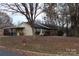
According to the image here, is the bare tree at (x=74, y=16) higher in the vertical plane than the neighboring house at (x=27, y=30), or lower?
higher

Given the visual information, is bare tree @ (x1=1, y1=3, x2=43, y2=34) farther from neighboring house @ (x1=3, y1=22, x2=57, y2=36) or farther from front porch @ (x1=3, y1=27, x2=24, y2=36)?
front porch @ (x1=3, y1=27, x2=24, y2=36)

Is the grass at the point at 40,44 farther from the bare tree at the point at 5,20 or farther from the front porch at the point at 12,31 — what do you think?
the bare tree at the point at 5,20

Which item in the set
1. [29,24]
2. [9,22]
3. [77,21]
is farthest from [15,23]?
[77,21]

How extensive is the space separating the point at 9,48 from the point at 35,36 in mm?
366

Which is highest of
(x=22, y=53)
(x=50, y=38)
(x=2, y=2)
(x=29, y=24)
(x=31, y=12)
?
(x=2, y=2)

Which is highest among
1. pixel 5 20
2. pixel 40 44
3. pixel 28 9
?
pixel 28 9

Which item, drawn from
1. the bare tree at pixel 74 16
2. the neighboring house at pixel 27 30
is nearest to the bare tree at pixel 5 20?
the neighboring house at pixel 27 30

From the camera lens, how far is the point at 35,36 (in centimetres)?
167

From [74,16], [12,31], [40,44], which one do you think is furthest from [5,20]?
[74,16]

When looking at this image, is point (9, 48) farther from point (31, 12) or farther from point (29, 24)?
point (31, 12)

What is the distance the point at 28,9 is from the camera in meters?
1.68

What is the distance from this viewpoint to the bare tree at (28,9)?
1.66m

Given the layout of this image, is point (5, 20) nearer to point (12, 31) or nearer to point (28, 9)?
point (12, 31)

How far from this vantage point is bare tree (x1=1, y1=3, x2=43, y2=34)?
1662 mm
